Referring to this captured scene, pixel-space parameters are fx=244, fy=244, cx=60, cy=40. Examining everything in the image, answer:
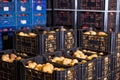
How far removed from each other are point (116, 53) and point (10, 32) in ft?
6.70

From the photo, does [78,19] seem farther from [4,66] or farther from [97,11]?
[4,66]

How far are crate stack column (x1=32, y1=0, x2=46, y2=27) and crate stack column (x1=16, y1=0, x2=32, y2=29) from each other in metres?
0.11

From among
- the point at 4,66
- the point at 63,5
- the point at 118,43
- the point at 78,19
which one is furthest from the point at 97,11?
the point at 4,66

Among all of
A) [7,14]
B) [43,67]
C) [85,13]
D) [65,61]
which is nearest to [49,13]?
[85,13]

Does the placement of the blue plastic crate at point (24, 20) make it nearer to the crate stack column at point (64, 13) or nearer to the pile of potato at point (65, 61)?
the crate stack column at point (64, 13)

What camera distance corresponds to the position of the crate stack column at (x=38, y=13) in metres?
4.88

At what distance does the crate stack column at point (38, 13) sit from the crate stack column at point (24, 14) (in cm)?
11

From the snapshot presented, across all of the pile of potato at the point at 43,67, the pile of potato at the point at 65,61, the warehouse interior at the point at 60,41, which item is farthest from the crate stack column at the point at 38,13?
the pile of potato at the point at 43,67

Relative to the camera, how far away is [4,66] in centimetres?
295

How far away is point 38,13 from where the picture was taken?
5000 millimetres

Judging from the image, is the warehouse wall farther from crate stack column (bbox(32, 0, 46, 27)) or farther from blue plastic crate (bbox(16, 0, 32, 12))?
blue plastic crate (bbox(16, 0, 32, 12))

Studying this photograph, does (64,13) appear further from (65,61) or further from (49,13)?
(65,61)

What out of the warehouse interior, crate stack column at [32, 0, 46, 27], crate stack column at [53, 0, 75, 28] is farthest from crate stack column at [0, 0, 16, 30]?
crate stack column at [53, 0, 75, 28]

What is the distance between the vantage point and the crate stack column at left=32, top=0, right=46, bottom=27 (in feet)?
16.0
